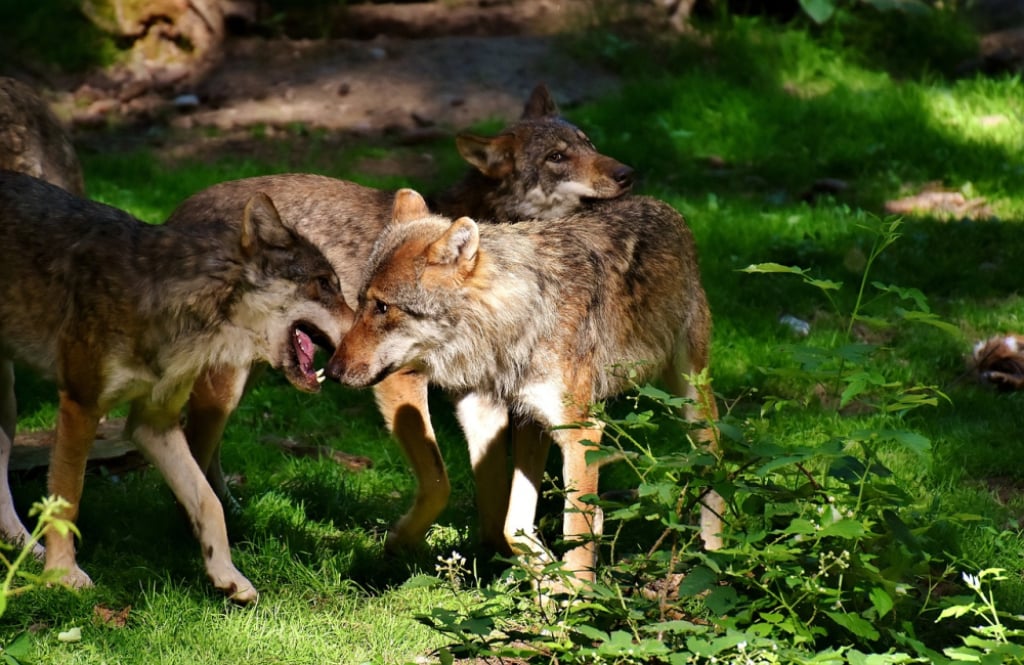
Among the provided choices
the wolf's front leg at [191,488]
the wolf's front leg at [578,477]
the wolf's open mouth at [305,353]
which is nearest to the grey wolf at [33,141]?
the wolf's front leg at [191,488]

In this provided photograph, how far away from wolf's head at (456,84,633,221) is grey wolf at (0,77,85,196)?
219cm

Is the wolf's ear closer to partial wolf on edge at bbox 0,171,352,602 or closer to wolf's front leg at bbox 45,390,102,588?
partial wolf on edge at bbox 0,171,352,602

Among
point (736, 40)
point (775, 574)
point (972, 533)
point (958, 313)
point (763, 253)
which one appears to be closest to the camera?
point (775, 574)

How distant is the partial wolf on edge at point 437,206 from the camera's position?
21.2ft

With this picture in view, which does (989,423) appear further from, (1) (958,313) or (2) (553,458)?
(2) (553,458)

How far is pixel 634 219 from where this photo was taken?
673 cm

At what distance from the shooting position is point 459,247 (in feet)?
18.7

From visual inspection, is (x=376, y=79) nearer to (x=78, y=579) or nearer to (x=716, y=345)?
(x=716, y=345)

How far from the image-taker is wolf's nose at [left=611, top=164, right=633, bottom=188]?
7.57 meters

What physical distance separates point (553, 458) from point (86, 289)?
282cm

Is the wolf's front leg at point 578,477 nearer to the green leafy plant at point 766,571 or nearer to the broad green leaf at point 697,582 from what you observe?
the green leafy plant at point 766,571

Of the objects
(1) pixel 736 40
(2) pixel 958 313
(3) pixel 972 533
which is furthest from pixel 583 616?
(1) pixel 736 40

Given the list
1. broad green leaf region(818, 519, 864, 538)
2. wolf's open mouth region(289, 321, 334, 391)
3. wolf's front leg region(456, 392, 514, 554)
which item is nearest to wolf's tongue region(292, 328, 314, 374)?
wolf's open mouth region(289, 321, 334, 391)

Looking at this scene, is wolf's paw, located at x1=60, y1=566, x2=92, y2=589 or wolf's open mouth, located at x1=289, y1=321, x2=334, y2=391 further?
wolf's open mouth, located at x1=289, y1=321, x2=334, y2=391
